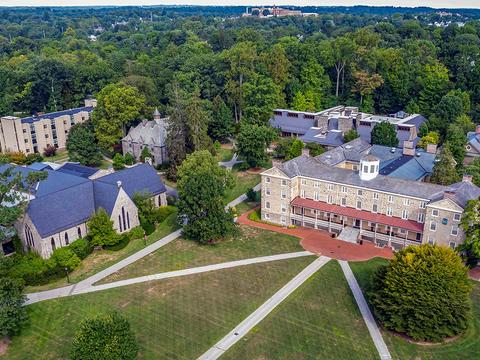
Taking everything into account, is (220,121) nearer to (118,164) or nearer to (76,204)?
(118,164)

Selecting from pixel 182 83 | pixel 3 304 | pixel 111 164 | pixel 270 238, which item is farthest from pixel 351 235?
pixel 182 83

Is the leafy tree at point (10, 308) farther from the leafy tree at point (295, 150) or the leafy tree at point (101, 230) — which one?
the leafy tree at point (295, 150)

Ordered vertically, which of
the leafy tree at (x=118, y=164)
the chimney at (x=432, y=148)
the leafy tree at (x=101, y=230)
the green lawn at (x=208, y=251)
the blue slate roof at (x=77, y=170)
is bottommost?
the green lawn at (x=208, y=251)

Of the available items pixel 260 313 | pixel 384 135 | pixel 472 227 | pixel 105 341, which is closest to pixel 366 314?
pixel 260 313

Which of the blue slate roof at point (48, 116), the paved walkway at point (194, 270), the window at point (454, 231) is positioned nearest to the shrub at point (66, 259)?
Result: the paved walkway at point (194, 270)

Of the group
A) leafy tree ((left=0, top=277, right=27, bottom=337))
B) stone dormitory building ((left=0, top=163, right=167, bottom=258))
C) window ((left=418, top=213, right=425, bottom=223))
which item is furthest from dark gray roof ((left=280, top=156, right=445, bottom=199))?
leafy tree ((left=0, top=277, right=27, bottom=337))

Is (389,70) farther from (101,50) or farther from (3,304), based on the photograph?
(101,50)
